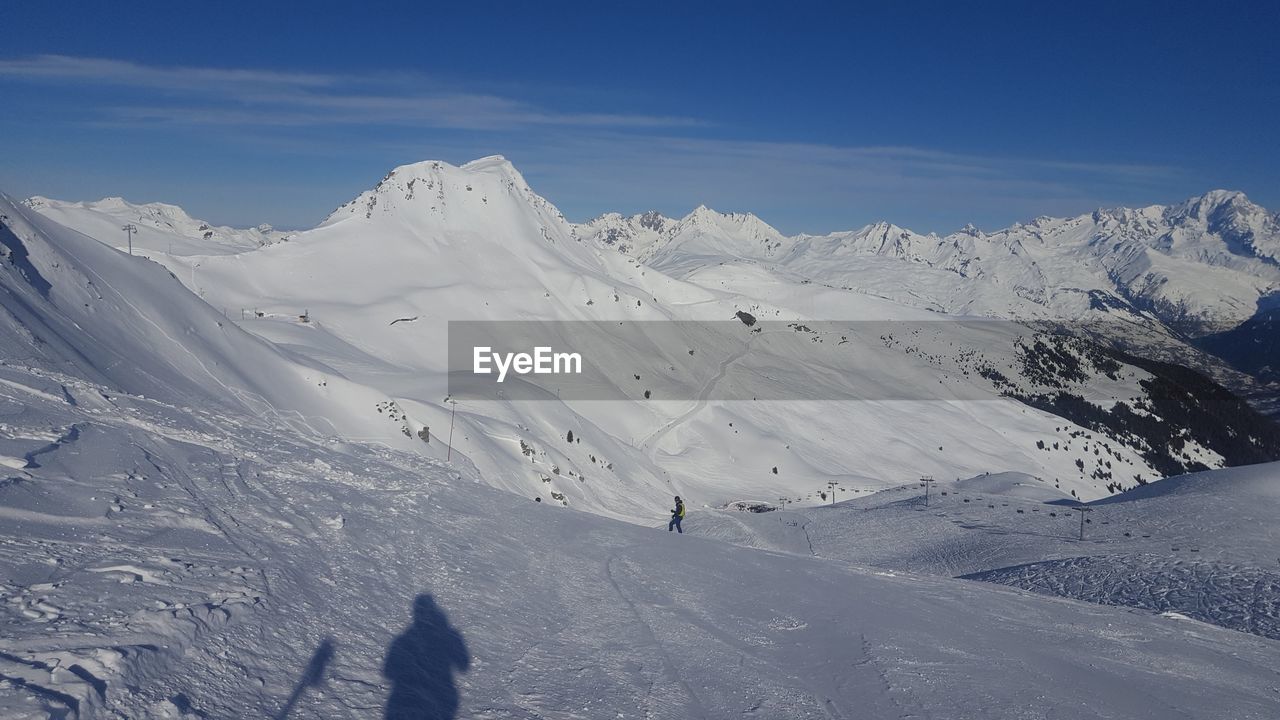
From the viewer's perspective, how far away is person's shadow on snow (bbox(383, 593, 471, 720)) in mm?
5547

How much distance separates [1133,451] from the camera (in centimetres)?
10381

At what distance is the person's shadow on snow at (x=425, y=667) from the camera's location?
5.55m

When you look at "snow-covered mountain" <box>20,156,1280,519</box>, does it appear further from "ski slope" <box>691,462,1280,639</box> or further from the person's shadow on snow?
the person's shadow on snow

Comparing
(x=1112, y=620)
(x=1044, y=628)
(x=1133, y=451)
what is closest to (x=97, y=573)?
(x=1044, y=628)

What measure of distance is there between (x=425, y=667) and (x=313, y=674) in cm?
92

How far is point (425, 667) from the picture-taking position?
621cm

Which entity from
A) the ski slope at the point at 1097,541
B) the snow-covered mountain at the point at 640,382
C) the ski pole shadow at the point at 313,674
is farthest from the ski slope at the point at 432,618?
the snow-covered mountain at the point at 640,382

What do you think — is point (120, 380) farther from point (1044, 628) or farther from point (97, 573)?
point (1044, 628)

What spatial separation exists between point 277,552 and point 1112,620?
11.5m

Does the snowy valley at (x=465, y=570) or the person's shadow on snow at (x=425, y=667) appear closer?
the person's shadow on snow at (x=425, y=667)

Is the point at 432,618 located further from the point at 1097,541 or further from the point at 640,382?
the point at 640,382

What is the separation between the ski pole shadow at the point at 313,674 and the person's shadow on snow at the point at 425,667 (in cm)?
48

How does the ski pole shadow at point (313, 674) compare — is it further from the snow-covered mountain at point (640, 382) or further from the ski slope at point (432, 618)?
the snow-covered mountain at point (640, 382)

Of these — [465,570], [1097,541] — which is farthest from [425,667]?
[1097,541]
